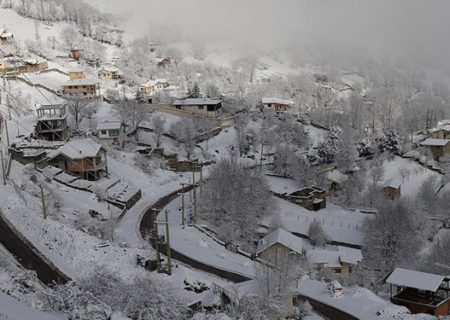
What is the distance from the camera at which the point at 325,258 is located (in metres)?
33.2

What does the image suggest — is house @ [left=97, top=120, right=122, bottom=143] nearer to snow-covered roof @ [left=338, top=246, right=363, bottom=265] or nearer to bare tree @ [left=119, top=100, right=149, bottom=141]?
bare tree @ [left=119, top=100, right=149, bottom=141]

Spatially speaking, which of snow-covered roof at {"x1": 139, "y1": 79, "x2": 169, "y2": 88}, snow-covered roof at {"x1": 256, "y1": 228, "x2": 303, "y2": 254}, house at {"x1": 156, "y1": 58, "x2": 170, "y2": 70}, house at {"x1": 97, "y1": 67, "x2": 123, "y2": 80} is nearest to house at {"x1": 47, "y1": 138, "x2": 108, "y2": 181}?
snow-covered roof at {"x1": 256, "y1": 228, "x2": 303, "y2": 254}

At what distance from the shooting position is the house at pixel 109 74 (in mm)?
78312

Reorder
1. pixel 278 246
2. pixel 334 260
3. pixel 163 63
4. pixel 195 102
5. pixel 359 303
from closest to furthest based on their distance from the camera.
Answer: pixel 359 303, pixel 278 246, pixel 334 260, pixel 195 102, pixel 163 63

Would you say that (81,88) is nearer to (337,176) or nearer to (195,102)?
(195,102)

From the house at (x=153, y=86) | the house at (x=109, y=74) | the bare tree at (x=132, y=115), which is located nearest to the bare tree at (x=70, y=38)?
the house at (x=109, y=74)

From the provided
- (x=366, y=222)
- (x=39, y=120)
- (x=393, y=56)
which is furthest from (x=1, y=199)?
(x=393, y=56)

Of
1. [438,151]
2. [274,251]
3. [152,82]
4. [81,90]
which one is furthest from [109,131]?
[438,151]

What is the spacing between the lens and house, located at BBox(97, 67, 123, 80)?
78312mm

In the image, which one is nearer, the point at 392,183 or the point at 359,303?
the point at 359,303

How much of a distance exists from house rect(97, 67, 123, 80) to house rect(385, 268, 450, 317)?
6006cm

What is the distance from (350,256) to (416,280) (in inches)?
339

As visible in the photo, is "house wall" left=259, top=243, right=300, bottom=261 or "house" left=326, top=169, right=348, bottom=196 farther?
"house" left=326, top=169, right=348, bottom=196

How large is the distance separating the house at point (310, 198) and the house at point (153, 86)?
34.7m
